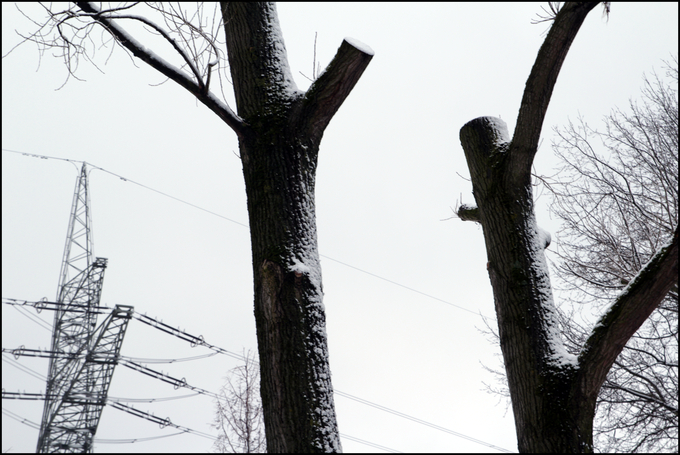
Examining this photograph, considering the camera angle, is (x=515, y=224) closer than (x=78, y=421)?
Yes

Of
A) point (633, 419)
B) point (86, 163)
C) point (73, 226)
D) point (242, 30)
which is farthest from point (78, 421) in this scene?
point (242, 30)

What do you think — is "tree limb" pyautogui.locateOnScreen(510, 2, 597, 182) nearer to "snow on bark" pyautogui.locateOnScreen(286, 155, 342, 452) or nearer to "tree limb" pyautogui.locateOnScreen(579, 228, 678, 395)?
"tree limb" pyautogui.locateOnScreen(579, 228, 678, 395)

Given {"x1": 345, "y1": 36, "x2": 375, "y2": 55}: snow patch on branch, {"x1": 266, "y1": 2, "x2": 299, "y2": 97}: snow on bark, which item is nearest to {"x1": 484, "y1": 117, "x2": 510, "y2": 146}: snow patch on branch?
{"x1": 345, "y1": 36, "x2": 375, "y2": 55}: snow patch on branch

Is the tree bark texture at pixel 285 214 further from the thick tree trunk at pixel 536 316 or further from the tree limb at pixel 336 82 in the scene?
the thick tree trunk at pixel 536 316

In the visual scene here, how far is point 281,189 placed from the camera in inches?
122

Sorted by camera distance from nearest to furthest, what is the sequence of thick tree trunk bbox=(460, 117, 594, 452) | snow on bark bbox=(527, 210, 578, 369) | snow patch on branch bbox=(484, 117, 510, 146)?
thick tree trunk bbox=(460, 117, 594, 452), snow on bark bbox=(527, 210, 578, 369), snow patch on branch bbox=(484, 117, 510, 146)

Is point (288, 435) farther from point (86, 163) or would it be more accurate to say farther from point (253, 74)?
point (86, 163)

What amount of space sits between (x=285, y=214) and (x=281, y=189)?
0.50 feet

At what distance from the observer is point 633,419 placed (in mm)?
9898

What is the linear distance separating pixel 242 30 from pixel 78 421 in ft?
63.6

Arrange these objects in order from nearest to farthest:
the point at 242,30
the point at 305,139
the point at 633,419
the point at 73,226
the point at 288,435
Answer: the point at 288,435, the point at 305,139, the point at 242,30, the point at 633,419, the point at 73,226

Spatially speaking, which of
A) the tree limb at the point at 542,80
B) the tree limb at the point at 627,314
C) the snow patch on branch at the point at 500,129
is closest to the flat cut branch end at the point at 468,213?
the snow patch on branch at the point at 500,129

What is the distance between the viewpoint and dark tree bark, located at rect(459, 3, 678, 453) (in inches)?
113

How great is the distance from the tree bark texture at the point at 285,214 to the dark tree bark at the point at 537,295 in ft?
3.52
